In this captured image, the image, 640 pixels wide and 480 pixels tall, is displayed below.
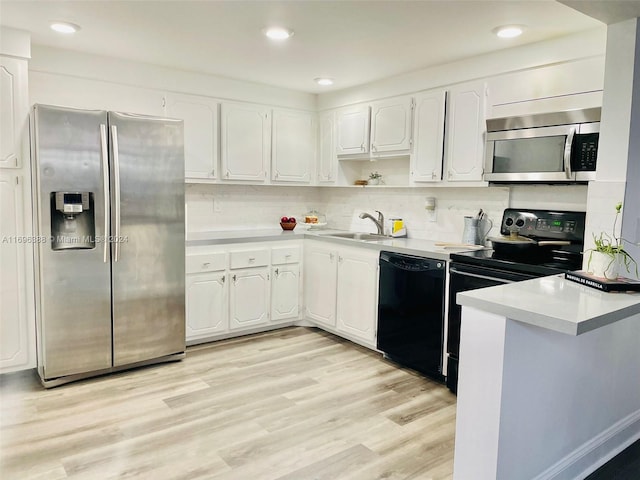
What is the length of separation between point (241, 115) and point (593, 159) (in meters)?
2.88

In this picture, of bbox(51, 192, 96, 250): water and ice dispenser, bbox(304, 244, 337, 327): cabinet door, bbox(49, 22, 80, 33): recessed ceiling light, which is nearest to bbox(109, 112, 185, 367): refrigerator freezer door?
bbox(51, 192, 96, 250): water and ice dispenser

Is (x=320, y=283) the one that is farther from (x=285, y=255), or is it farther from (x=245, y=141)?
(x=245, y=141)

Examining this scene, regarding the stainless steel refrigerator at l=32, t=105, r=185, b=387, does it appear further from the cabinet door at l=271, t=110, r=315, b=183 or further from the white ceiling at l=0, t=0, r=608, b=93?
the cabinet door at l=271, t=110, r=315, b=183

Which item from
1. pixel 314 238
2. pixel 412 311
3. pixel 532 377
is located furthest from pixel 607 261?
pixel 314 238

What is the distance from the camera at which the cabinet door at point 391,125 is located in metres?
3.88

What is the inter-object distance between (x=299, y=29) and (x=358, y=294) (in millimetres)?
2036

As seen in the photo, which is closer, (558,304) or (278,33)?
(558,304)

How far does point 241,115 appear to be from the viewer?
4352 mm

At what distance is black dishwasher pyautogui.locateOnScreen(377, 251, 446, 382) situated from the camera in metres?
3.23

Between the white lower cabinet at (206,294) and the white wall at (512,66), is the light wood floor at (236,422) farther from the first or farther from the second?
the white wall at (512,66)

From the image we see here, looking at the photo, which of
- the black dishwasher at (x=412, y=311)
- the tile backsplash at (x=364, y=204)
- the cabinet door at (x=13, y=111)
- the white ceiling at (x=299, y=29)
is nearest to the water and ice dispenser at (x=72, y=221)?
the cabinet door at (x=13, y=111)

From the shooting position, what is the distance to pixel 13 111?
120 inches

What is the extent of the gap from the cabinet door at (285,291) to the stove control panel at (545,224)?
6.14 ft

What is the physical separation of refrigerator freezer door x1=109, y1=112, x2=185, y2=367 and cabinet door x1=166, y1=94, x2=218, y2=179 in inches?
27.2
